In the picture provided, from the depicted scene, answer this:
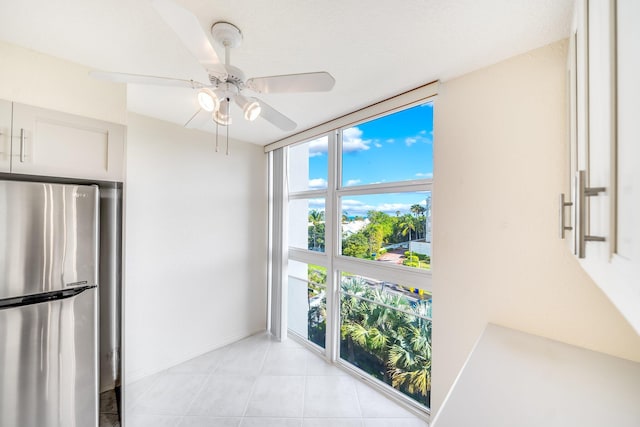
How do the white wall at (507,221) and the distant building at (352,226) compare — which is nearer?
the white wall at (507,221)

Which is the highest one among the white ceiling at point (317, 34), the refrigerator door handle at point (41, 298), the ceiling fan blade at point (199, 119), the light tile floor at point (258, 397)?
the white ceiling at point (317, 34)

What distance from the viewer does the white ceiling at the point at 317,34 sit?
1139 millimetres

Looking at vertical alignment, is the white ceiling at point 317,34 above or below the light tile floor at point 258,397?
above

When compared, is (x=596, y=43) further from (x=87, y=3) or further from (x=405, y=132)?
(x=87, y=3)

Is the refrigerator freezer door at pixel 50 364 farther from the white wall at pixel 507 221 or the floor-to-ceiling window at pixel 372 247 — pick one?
the white wall at pixel 507 221

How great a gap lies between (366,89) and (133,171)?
2.30 metres

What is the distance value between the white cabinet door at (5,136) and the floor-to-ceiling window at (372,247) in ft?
7.29

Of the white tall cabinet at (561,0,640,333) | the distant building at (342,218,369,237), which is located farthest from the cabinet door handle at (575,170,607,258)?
the distant building at (342,218,369,237)

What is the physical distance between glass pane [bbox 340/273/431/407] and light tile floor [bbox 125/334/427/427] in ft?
0.65

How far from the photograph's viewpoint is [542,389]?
897 mm

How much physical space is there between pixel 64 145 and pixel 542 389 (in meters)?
2.71

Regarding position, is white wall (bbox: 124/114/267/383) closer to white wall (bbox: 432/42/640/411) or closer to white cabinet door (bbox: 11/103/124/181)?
white cabinet door (bbox: 11/103/124/181)

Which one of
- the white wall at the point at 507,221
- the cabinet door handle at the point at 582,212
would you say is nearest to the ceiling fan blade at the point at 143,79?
the cabinet door handle at the point at 582,212

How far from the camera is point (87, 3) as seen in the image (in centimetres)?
112
